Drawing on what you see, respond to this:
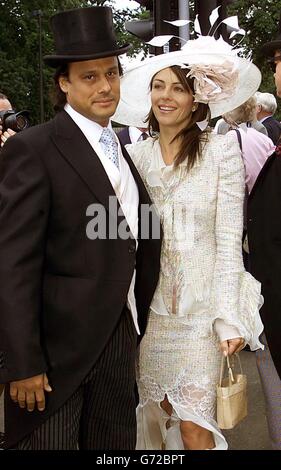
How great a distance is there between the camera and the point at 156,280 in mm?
2650

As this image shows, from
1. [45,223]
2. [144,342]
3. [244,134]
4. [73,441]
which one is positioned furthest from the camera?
[244,134]

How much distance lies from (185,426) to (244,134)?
1.73 meters

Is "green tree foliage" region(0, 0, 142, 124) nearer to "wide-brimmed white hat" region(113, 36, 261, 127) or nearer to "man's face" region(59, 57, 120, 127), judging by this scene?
"wide-brimmed white hat" region(113, 36, 261, 127)

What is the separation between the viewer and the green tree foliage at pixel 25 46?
19.4m

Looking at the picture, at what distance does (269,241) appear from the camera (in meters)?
2.66

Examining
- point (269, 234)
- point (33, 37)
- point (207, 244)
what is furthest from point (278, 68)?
point (33, 37)

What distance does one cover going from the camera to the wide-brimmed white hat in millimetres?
2680

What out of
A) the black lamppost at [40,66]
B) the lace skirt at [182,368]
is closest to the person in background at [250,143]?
the lace skirt at [182,368]

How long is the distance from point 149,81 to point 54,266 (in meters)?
1.16

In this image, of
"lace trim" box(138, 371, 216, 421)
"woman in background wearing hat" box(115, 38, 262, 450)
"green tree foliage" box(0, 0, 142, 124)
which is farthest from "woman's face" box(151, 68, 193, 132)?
"green tree foliage" box(0, 0, 142, 124)

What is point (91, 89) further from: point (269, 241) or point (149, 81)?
point (269, 241)

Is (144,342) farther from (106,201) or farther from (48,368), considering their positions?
(106,201)

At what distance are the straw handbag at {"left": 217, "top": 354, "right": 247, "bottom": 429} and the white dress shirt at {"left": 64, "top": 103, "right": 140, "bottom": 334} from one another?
18.5 inches

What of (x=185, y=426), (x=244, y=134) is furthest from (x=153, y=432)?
(x=244, y=134)
